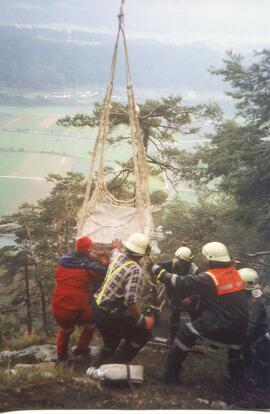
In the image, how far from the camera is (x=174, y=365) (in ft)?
7.36

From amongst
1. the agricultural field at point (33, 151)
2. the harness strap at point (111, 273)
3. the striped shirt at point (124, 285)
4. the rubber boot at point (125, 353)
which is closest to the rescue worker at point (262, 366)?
the rubber boot at point (125, 353)

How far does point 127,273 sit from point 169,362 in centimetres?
66

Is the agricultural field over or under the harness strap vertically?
over

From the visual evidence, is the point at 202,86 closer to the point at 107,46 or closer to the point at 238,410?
the point at 107,46

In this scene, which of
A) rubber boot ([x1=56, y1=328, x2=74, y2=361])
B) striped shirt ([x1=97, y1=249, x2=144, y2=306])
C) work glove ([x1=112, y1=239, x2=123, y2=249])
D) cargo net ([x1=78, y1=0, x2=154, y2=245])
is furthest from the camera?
cargo net ([x1=78, y1=0, x2=154, y2=245])

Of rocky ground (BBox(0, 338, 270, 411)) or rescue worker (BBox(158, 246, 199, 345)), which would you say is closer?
rocky ground (BBox(0, 338, 270, 411))

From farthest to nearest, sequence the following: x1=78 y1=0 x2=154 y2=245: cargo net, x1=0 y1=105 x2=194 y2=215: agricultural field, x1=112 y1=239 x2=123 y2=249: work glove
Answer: x1=0 y1=105 x2=194 y2=215: agricultural field
x1=78 y1=0 x2=154 y2=245: cargo net
x1=112 y1=239 x2=123 y2=249: work glove

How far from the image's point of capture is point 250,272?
231cm

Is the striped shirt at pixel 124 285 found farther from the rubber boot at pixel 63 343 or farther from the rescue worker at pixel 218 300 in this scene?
the rubber boot at pixel 63 343

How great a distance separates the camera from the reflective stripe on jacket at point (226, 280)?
2068mm

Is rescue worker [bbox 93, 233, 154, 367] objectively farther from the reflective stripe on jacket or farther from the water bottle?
the reflective stripe on jacket

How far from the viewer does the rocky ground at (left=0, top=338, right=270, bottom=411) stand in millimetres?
2152

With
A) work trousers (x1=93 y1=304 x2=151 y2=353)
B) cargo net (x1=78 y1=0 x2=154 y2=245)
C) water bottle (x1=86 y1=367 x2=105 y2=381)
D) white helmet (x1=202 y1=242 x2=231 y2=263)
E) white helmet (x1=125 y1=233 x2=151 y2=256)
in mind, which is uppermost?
cargo net (x1=78 y1=0 x2=154 y2=245)

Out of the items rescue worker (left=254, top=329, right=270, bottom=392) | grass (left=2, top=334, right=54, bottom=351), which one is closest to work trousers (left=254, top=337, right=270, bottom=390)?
rescue worker (left=254, top=329, right=270, bottom=392)
